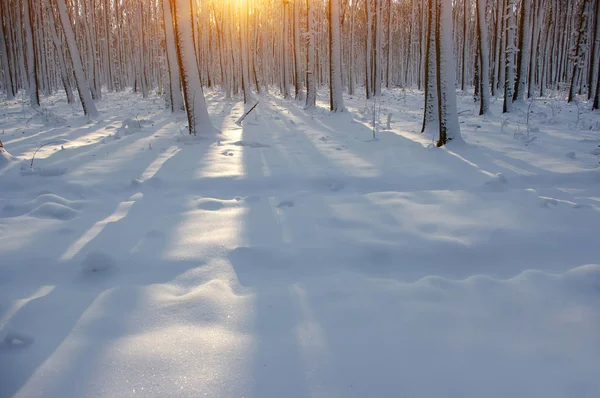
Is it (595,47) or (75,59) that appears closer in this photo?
(75,59)

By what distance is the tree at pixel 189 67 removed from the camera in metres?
6.62

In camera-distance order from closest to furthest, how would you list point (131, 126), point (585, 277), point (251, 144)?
point (585, 277) < point (251, 144) < point (131, 126)

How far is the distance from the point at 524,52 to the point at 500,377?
1232 centimetres

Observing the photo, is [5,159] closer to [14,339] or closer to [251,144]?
[251,144]

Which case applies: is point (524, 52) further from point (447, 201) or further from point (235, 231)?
point (235, 231)

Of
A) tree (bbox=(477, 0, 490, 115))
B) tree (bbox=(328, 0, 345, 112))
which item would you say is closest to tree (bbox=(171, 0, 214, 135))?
tree (bbox=(328, 0, 345, 112))

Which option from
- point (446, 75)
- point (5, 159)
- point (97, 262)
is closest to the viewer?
point (97, 262)

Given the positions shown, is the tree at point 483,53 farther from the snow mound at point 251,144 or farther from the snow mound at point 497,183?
the snow mound at point 497,183

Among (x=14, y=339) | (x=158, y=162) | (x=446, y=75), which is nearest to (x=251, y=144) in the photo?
(x=158, y=162)

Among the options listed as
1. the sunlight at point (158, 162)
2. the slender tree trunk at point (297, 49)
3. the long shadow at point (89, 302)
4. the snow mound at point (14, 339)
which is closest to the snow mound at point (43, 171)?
the sunlight at point (158, 162)

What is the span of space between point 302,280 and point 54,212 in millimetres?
2309

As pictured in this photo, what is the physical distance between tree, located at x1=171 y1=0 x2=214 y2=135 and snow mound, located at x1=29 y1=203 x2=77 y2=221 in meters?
4.08

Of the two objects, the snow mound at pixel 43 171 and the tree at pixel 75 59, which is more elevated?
the tree at pixel 75 59

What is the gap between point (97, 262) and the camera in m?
2.29
